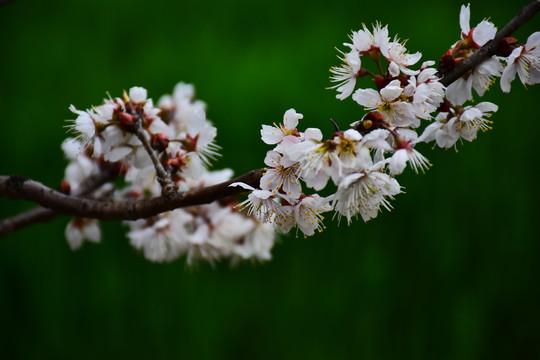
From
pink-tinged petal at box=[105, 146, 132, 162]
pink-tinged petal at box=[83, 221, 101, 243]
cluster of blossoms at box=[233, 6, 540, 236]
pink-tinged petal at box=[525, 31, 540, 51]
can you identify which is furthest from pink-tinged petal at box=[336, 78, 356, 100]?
pink-tinged petal at box=[83, 221, 101, 243]

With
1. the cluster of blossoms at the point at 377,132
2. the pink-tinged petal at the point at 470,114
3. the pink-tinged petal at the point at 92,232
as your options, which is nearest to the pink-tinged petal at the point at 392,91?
the cluster of blossoms at the point at 377,132

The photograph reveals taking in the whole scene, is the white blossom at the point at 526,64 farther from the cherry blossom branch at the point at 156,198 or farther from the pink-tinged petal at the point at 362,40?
the pink-tinged petal at the point at 362,40

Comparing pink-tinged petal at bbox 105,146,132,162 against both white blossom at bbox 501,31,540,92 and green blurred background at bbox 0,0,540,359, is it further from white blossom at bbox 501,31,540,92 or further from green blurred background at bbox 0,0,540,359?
green blurred background at bbox 0,0,540,359

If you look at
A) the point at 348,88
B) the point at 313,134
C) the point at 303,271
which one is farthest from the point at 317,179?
the point at 303,271

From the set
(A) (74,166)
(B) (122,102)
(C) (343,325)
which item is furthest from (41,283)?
(B) (122,102)

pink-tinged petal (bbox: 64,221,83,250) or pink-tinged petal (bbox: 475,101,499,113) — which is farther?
pink-tinged petal (bbox: 64,221,83,250)

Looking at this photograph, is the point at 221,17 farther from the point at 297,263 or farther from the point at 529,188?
the point at 529,188

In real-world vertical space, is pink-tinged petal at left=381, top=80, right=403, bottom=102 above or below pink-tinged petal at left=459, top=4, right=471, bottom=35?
below
